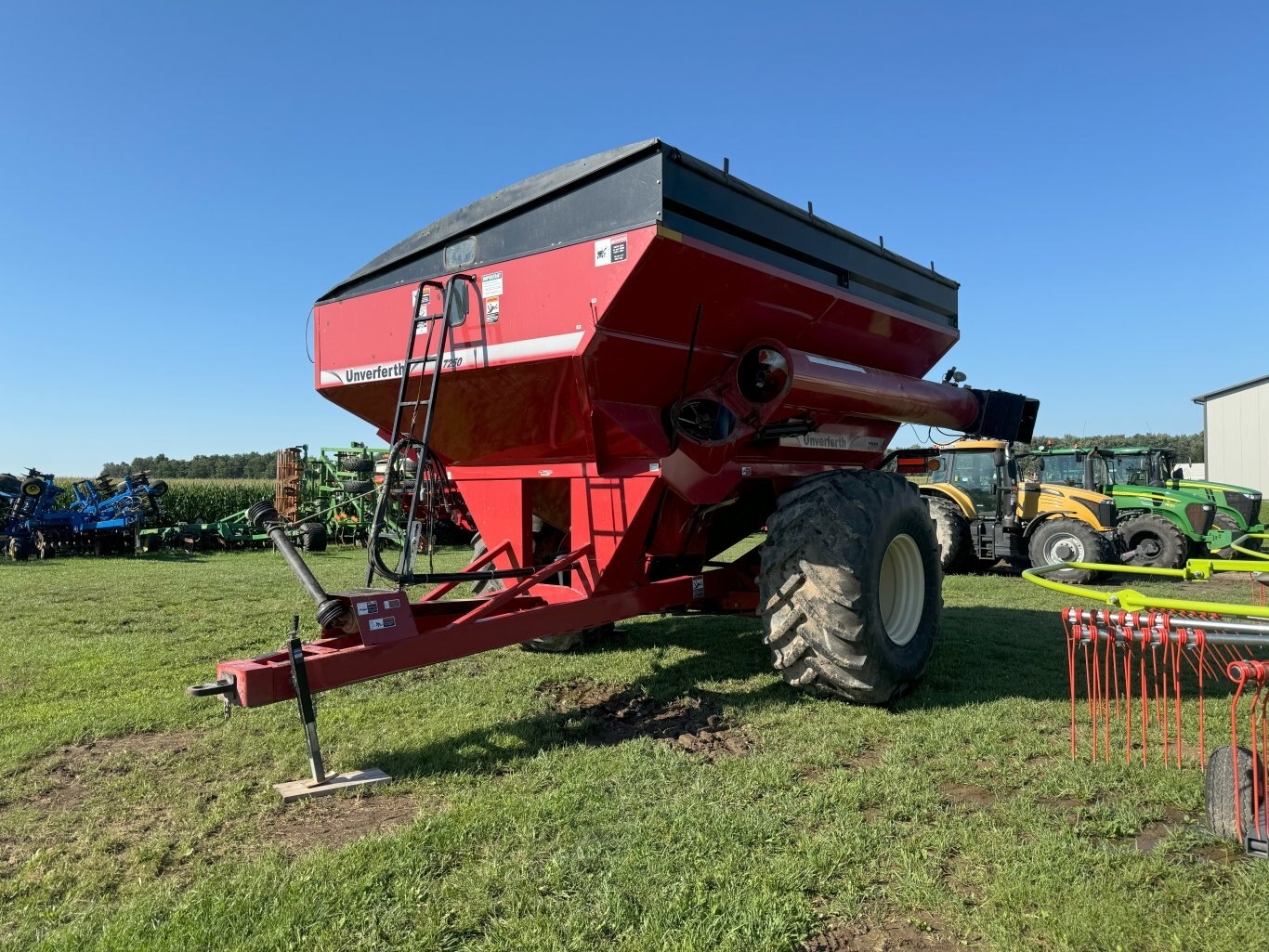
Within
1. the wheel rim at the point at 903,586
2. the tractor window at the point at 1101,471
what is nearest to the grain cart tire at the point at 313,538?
the wheel rim at the point at 903,586

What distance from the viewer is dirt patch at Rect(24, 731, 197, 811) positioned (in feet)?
10.8

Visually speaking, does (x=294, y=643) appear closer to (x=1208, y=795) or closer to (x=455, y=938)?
(x=455, y=938)

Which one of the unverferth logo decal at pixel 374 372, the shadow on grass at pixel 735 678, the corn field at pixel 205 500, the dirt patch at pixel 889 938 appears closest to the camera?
the dirt patch at pixel 889 938

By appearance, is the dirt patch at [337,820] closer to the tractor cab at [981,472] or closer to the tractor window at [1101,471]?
the tractor cab at [981,472]

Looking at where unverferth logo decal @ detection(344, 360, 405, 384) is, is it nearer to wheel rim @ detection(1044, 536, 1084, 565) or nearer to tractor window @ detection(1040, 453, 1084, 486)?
wheel rim @ detection(1044, 536, 1084, 565)

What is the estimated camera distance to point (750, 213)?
14.3 feet

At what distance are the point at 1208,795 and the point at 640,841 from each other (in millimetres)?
2073

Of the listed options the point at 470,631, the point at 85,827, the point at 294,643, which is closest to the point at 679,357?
the point at 470,631

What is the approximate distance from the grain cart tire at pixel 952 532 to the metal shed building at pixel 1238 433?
28059mm

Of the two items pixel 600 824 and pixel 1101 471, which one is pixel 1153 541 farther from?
pixel 600 824

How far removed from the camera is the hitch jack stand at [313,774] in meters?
3.24

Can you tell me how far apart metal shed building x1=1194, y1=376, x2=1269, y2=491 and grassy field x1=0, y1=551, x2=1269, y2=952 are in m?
35.7

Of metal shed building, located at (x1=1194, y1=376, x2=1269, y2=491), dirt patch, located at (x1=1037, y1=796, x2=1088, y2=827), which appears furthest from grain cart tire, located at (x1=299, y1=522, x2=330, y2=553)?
metal shed building, located at (x1=1194, y1=376, x2=1269, y2=491)

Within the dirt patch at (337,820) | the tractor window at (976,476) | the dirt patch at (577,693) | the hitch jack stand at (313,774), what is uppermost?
the tractor window at (976,476)
